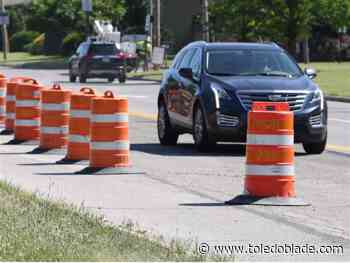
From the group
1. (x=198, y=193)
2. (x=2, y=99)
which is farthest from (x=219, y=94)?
(x=2, y=99)

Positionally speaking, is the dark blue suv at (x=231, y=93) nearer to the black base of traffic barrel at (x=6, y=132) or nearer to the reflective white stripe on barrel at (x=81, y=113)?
the reflective white stripe on barrel at (x=81, y=113)

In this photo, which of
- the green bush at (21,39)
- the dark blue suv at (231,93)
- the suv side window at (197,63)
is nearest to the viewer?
the dark blue suv at (231,93)

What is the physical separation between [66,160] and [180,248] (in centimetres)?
723

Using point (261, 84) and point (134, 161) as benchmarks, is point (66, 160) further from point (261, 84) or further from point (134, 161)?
point (261, 84)

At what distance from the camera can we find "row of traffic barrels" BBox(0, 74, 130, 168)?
14680 mm

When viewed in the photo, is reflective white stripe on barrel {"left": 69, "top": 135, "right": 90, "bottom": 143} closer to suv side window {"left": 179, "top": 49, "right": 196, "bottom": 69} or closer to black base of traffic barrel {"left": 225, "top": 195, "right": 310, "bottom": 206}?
suv side window {"left": 179, "top": 49, "right": 196, "bottom": 69}

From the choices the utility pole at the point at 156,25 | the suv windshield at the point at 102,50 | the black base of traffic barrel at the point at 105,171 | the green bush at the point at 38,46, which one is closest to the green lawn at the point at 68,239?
the black base of traffic barrel at the point at 105,171

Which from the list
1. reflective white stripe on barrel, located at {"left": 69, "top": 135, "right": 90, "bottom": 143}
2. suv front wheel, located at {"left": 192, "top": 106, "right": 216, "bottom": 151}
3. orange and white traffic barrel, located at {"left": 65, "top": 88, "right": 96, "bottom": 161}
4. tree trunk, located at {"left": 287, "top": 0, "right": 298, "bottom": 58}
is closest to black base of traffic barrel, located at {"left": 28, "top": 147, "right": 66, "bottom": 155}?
orange and white traffic barrel, located at {"left": 65, "top": 88, "right": 96, "bottom": 161}

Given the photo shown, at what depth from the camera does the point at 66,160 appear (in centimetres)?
1595

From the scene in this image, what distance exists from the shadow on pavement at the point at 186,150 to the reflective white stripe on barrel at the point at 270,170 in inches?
221

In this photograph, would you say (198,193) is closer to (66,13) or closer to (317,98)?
(317,98)

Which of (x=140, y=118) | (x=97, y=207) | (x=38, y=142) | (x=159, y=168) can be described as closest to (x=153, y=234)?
(x=97, y=207)

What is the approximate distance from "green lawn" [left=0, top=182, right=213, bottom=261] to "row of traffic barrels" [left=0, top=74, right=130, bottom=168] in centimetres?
370

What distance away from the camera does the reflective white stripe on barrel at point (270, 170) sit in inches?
472
